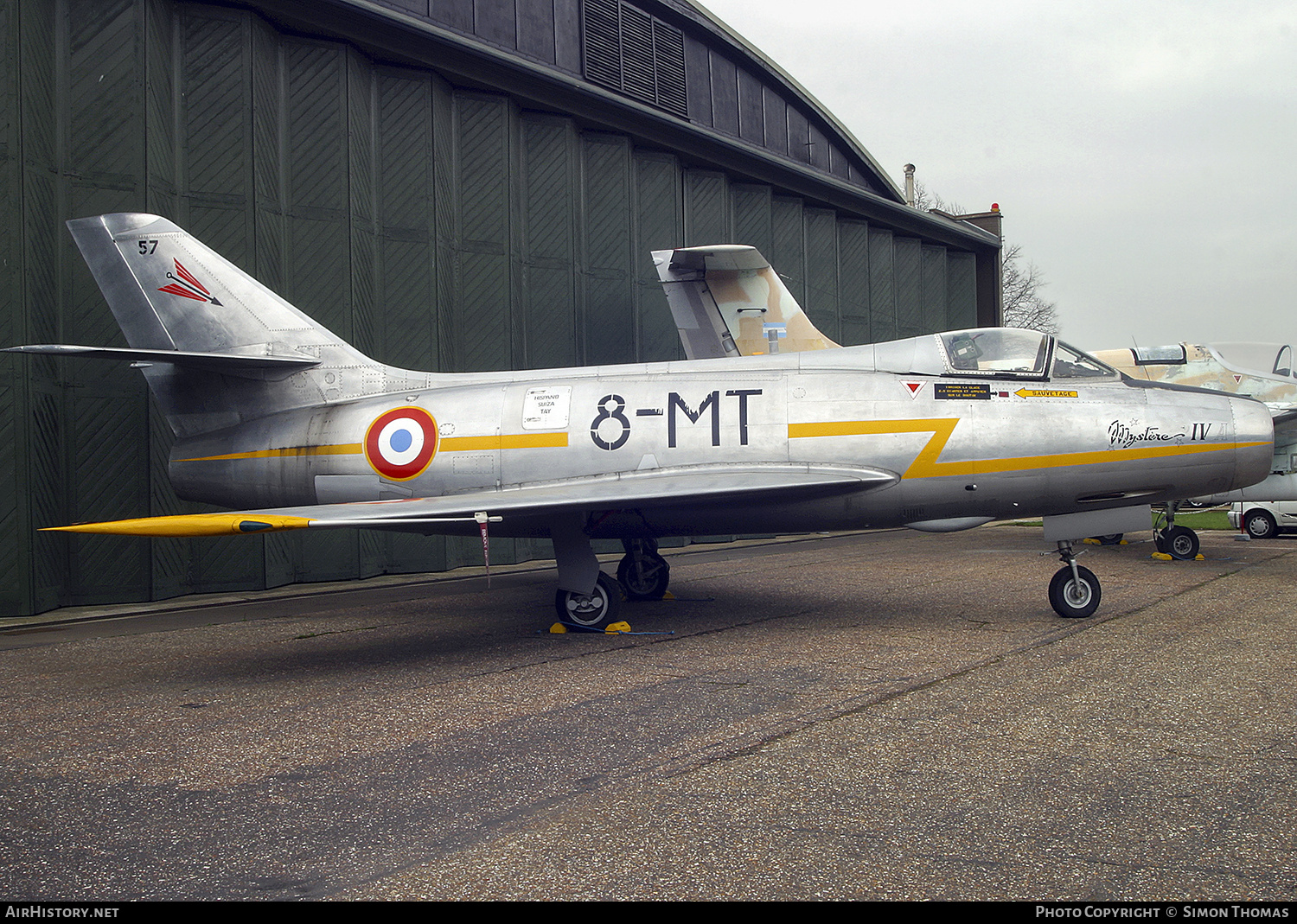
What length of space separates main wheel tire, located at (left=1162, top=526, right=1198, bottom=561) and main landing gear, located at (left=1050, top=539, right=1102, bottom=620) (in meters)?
7.84

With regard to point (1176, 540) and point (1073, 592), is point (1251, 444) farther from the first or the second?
point (1176, 540)

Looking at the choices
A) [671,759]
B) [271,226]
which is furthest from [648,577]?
[271,226]

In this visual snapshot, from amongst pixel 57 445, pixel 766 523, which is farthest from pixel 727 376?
pixel 57 445

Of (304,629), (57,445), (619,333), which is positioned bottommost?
(304,629)

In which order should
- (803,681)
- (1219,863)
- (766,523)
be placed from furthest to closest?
(766,523) < (803,681) < (1219,863)

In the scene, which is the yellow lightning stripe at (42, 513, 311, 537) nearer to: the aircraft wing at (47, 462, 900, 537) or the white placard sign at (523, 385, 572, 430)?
the aircraft wing at (47, 462, 900, 537)

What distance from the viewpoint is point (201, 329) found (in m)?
9.34

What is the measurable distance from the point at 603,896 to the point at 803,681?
3.33 meters

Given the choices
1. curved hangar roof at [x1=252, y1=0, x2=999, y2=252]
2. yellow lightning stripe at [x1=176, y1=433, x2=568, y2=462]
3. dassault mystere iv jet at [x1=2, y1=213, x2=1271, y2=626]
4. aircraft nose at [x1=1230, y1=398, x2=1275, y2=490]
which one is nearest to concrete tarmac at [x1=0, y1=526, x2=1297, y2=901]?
dassault mystere iv jet at [x1=2, y1=213, x2=1271, y2=626]

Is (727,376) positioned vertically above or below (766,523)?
above

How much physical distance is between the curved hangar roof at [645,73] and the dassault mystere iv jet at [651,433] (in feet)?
21.2

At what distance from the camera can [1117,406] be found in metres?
8.16

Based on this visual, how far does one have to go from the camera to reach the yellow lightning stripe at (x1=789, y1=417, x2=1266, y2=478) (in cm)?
800
